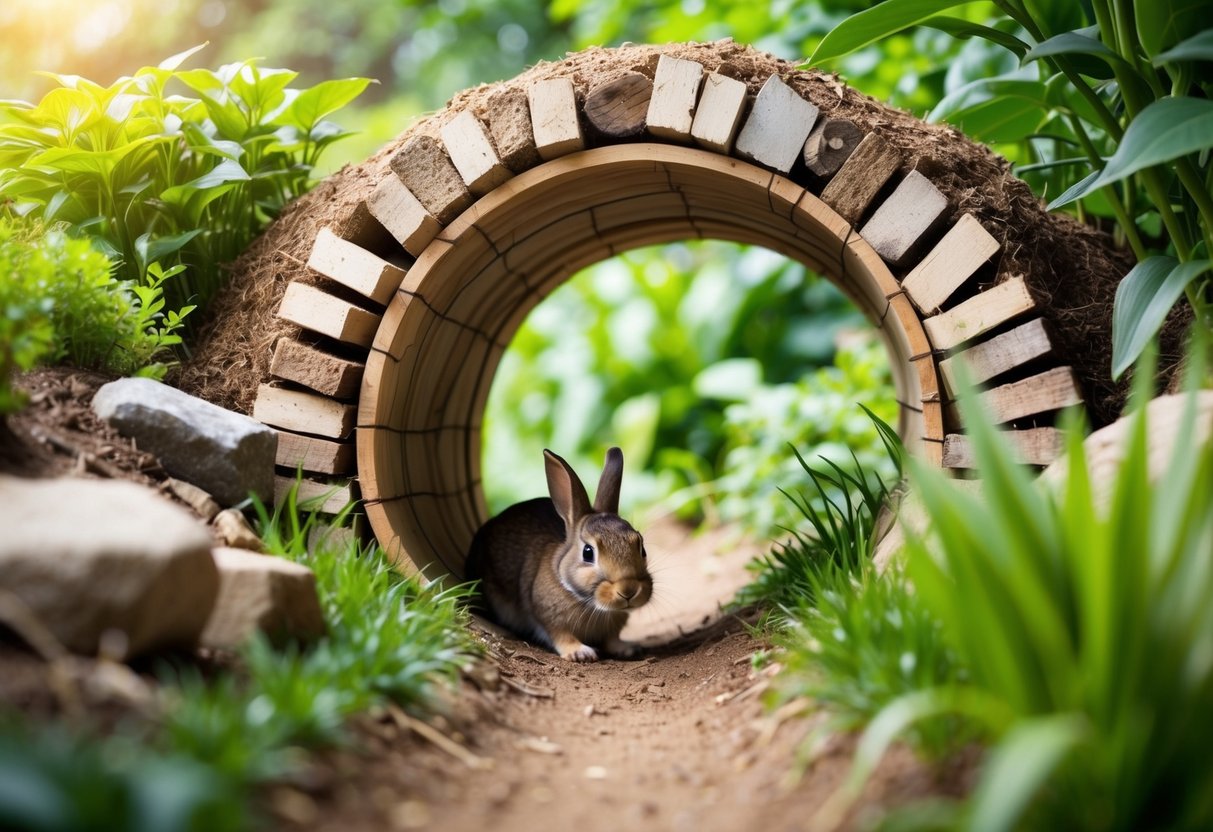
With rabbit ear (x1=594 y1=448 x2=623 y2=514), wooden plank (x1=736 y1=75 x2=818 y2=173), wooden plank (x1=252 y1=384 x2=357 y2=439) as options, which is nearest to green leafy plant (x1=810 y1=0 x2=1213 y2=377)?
wooden plank (x1=736 y1=75 x2=818 y2=173)

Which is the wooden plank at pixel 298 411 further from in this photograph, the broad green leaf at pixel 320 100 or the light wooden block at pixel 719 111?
the light wooden block at pixel 719 111

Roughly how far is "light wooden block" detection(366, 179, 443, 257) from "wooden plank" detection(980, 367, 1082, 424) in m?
1.97

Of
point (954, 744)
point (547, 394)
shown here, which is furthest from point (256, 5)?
point (954, 744)

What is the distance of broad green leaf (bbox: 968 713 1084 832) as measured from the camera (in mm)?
1573

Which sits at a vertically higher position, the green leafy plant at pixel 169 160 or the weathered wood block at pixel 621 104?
the weathered wood block at pixel 621 104

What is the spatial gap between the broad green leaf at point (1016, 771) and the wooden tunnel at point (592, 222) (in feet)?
5.37

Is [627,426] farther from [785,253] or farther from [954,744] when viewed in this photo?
[954,744]

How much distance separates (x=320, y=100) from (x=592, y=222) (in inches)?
48.0

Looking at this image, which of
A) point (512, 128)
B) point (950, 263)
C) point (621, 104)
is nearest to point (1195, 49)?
point (950, 263)

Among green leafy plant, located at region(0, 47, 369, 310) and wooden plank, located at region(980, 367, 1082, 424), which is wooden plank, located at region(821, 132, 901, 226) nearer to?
wooden plank, located at region(980, 367, 1082, 424)

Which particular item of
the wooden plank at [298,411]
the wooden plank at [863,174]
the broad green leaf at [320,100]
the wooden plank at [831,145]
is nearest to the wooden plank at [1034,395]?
the wooden plank at [863,174]

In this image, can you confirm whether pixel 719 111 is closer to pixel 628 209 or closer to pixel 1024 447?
pixel 628 209

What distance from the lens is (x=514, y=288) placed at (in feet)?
15.8

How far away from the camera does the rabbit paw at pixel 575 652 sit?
4164 mm
